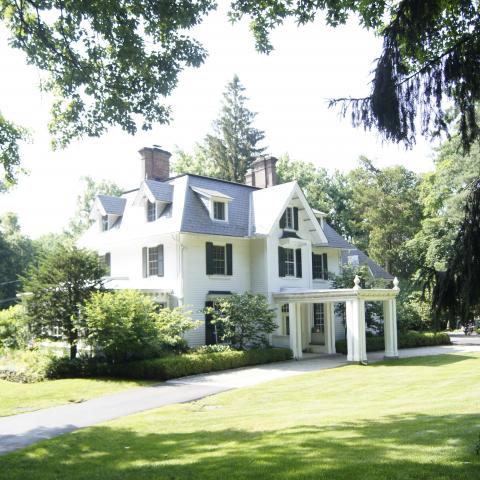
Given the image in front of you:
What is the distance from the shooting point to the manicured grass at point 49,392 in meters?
15.4

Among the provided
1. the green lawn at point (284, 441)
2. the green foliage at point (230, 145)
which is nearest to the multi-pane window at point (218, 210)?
the green lawn at point (284, 441)

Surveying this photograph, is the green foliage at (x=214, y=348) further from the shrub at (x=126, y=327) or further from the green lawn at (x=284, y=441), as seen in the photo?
the green lawn at (x=284, y=441)

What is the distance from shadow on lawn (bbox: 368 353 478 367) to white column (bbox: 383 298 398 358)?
3.01ft

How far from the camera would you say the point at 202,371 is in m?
22.0

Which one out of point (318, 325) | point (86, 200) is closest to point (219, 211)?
point (318, 325)

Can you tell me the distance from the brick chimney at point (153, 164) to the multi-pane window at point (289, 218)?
24.2 ft

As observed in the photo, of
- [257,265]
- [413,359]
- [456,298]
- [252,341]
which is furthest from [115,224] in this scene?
[456,298]

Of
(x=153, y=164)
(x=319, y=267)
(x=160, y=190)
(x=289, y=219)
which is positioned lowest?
(x=319, y=267)

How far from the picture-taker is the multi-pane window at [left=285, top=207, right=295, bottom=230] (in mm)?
29516

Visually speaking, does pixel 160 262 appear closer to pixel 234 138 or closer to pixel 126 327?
pixel 126 327

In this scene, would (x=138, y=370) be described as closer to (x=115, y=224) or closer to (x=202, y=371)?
(x=202, y=371)

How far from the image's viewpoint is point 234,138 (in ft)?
180

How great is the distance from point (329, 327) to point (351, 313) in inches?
191

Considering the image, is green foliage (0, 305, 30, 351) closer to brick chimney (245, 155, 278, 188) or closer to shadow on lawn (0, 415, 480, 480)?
shadow on lawn (0, 415, 480, 480)
